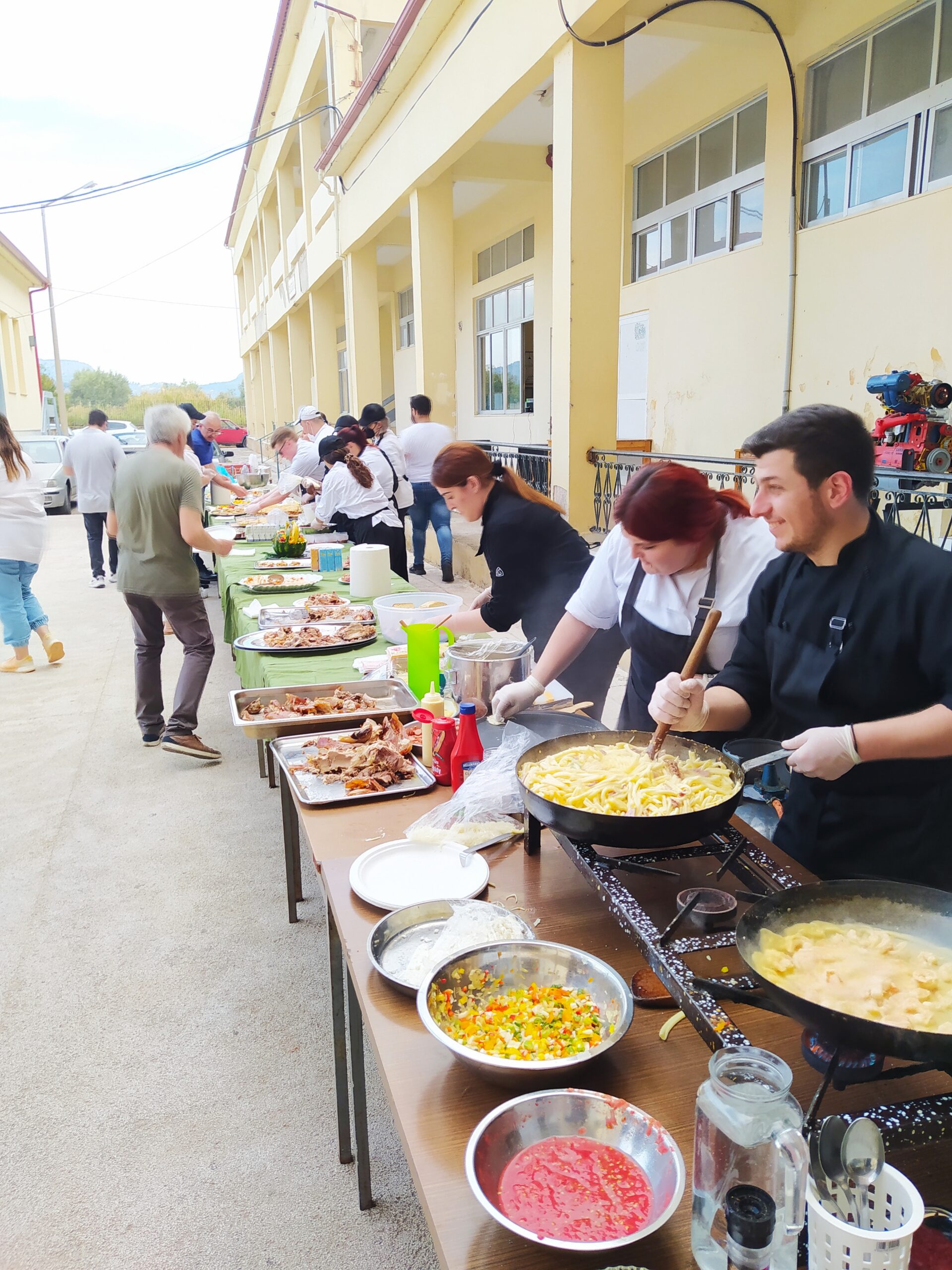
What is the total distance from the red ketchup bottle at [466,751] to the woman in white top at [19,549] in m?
5.11

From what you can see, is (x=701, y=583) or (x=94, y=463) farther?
(x=94, y=463)

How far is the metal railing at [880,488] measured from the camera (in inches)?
204

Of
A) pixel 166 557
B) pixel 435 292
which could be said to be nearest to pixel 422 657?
pixel 166 557

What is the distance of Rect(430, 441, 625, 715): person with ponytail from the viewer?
3.65 m

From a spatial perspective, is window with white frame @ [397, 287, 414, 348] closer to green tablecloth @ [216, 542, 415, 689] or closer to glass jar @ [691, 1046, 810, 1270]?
green tablecloth @ [216, 542, 415, 689]

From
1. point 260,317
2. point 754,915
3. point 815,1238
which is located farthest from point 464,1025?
point 260,317

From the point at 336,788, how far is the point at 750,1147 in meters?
1.62

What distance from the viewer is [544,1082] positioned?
1297mm

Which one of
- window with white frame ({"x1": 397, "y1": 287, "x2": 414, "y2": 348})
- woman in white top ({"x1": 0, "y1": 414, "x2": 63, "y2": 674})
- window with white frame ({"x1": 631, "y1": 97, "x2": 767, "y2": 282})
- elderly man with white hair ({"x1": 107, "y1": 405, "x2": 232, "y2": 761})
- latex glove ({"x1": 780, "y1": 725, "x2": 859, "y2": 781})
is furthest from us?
window with white frame ({"x1": 397, "y1": 287, "x2": 414, "y2": 348})

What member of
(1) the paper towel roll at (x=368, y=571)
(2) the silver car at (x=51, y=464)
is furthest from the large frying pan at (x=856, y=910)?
(2) the silver car at (x=51, y=464)

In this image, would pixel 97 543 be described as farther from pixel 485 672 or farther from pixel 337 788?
pixel 337 788

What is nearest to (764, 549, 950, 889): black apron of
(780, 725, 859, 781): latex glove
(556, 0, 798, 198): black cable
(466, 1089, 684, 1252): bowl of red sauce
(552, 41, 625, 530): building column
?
(780, 725, 859, 781): latex glove

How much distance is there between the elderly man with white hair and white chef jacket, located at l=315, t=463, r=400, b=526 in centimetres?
189

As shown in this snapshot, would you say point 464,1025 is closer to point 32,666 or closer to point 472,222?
point 32,666
